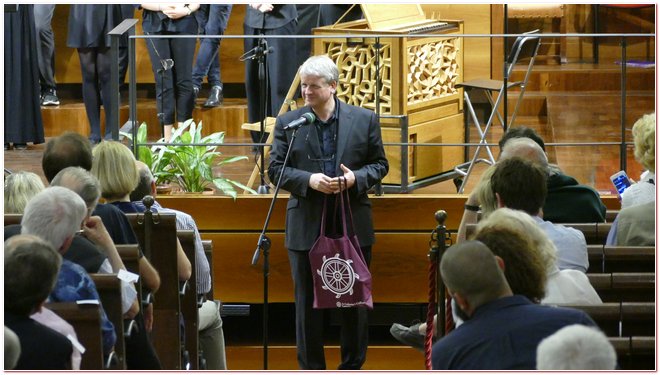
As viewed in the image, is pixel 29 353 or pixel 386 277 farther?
pixel 386 277

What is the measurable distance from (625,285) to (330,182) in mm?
1464

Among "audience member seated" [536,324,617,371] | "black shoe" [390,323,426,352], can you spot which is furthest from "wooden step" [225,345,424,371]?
"audience member seated" [536,324,617,371]

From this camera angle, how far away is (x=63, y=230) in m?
3.50

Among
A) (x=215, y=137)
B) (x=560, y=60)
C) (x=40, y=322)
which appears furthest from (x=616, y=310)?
(x=560, y=60)

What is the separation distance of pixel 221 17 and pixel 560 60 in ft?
12.6

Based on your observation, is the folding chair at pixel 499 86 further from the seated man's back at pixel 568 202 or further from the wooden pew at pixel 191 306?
the wooden pew at pixel 191 306

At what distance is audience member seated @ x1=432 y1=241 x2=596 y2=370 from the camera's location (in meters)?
2.84

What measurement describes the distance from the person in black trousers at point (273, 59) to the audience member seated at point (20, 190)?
2969 mm

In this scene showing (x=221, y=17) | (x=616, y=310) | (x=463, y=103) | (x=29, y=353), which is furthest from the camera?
(x=221, y=17)

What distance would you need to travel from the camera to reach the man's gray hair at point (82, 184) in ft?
12.8

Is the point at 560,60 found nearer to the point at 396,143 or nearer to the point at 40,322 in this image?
the point at 396,143

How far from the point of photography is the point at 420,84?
21.4 feet

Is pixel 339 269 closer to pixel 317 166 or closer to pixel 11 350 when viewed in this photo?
pixel 317 166

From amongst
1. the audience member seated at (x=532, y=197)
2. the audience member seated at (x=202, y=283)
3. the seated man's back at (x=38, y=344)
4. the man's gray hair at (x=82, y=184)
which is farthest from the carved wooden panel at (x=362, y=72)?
the seated man's back at (x=38, y=344)
